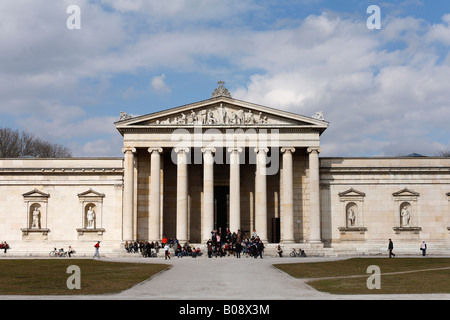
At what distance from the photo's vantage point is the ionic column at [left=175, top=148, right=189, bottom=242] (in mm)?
66938

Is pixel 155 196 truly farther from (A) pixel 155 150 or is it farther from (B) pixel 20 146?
(B) pixel 20 146

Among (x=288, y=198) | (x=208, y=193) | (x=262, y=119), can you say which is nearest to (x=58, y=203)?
(x=208, y=193)

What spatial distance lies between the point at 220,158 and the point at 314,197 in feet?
38.1

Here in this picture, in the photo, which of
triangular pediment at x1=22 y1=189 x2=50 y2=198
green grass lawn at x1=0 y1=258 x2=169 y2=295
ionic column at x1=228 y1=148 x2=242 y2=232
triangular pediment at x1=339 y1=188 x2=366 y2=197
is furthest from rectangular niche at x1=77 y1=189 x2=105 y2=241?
green grass lawn at x1=0 y1=258 x2=169 y2=295

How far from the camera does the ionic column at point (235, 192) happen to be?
66.9 metres

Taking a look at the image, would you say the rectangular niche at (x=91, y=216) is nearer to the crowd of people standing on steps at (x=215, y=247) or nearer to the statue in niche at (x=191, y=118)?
the crowd of people standing on steps at (x=215, y=247)

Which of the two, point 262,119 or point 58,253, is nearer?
point 58,253

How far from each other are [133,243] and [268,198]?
1679 cm

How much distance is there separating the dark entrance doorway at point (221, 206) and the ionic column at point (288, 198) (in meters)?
7.66

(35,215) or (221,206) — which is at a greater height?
(221,206)

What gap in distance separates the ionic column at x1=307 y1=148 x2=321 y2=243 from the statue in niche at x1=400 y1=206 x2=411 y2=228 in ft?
36.2

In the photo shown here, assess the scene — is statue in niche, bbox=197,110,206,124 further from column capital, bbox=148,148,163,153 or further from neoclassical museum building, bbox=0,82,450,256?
column capital, bbox=148,148,163,153

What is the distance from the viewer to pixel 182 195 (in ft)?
221

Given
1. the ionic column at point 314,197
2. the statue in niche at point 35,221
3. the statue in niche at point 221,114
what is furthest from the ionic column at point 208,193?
the statue in niche at point 35,221
